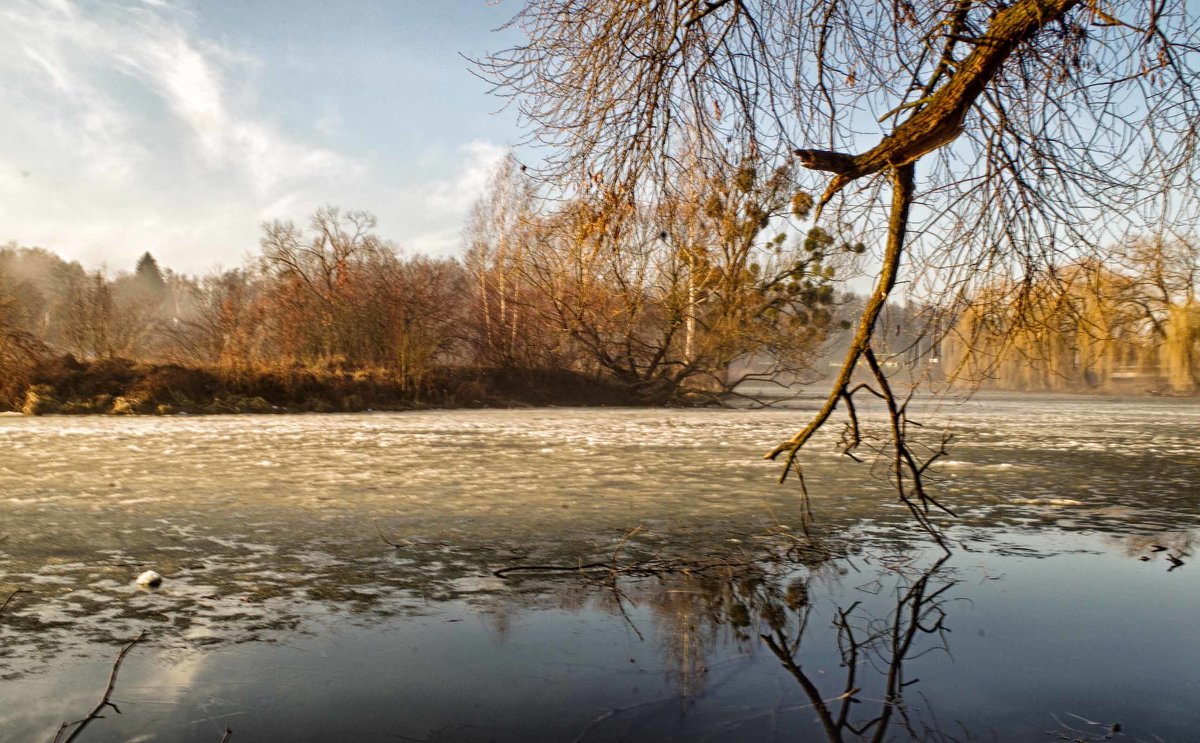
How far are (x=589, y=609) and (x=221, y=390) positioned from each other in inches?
667

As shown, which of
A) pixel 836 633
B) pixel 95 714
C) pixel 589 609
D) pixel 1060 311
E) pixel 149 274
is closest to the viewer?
pixel 95 714

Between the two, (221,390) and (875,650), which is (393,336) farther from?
(875,650)

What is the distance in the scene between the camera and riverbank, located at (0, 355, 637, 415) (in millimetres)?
17094

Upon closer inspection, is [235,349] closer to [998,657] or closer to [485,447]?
[485,447]

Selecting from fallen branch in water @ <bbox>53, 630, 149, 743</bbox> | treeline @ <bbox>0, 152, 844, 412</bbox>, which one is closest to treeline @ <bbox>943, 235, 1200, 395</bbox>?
fallen branch in water @ <bbox>53, 630, 149, 743</bbox>

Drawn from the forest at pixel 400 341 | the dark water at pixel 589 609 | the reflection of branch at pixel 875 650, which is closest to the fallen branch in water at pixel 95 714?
the dark water at pixel 589 609

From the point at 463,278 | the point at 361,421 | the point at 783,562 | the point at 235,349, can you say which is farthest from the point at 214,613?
the point at 463,278

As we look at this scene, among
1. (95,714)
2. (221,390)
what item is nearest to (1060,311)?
(95,714)

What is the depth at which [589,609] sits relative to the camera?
145 inches

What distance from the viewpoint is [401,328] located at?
21469 millimetres

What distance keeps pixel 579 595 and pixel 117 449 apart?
8425 mm

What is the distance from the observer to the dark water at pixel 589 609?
2576 millimetres

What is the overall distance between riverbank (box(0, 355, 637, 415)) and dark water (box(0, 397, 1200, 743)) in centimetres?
1012

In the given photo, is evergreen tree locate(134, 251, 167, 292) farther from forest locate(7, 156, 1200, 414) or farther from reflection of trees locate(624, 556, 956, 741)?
reflection of trees locate(624, 556, 956, 741)
